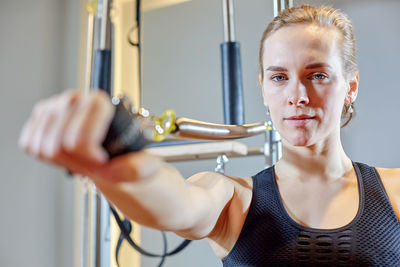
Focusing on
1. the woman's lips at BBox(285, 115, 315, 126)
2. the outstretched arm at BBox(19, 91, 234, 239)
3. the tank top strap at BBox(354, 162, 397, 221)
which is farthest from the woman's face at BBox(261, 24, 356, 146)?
the outstretched arm at BBox(19, 91, 234, 239)

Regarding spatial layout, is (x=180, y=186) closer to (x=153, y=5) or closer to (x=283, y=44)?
(x=283, y=44)

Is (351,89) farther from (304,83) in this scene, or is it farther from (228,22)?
(228,22)

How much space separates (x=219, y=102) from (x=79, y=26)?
3.13 feet

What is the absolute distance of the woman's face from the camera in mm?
871

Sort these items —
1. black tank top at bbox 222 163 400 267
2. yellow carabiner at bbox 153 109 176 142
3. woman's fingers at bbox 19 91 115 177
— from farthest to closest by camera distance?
black tank top at bbox 222 163 400 267
yellow carabiner at bbox 153 109 176 142
woman's fingers at bbox 19 91 115 177

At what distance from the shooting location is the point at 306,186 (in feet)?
3.20

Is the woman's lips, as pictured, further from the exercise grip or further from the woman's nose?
the exercise grip

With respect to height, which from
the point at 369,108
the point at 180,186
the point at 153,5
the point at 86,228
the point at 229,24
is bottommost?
the point at 86,228

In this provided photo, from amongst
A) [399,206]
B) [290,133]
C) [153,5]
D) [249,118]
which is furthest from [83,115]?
[153,5]

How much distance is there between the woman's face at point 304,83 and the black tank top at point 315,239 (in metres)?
0.16

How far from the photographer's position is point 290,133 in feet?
2.88

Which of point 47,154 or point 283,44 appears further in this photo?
point 283,44

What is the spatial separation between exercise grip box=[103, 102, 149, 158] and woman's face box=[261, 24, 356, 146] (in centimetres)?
50

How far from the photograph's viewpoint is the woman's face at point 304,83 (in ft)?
2.86
